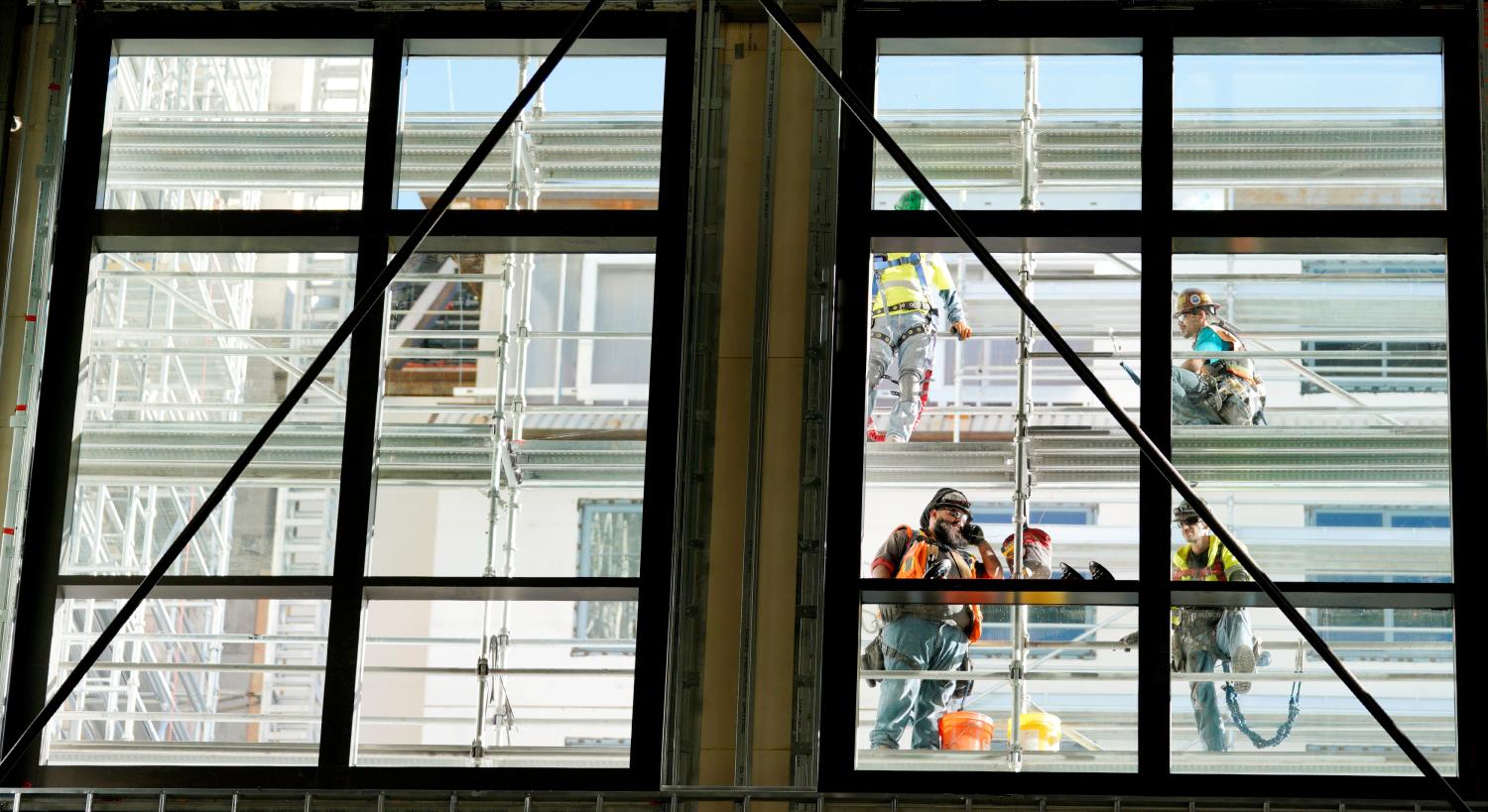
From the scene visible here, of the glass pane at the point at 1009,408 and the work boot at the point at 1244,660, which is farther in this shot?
the glass pane at the point at 1009,408

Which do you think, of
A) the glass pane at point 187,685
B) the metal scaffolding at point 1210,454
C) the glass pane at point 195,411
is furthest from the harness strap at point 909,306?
the glass pane at point 187,685

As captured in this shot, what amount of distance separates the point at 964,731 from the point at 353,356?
3440mm

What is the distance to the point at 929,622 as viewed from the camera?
582 cm

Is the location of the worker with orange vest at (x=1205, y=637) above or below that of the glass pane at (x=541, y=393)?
below

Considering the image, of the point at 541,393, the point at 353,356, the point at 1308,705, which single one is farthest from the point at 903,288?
the point at 541,393

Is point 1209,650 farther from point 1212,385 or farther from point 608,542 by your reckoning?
point 608,542

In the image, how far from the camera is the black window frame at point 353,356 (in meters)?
3.84

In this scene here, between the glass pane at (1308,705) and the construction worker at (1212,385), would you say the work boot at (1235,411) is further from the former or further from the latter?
the glass pane at (1308,705)

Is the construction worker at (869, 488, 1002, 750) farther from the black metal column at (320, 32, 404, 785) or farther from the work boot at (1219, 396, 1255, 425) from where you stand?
the black metal column at (320, 32, 404, 785)

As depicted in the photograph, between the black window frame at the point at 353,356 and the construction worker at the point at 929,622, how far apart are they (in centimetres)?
121

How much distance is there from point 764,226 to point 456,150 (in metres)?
1.10

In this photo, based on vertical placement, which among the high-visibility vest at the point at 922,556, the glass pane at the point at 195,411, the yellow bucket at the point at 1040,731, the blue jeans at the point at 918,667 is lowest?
the yellow bucket at the point at 1040,731

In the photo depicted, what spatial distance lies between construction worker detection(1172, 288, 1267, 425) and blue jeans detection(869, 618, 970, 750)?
3.90ft

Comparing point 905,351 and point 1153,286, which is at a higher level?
point 905,351
